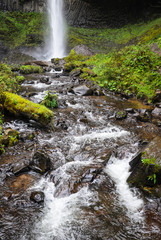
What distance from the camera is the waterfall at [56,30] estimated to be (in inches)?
1160

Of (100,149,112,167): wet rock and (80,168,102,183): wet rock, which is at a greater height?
(100,149,112,167): wet rock

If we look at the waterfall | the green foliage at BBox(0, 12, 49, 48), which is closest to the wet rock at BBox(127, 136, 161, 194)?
the waterfall

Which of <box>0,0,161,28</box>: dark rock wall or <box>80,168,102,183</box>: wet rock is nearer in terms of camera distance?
<box>80,168,102,183</box>: wet rock

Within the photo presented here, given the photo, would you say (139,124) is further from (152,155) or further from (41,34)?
(41,34)

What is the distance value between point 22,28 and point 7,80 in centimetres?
2999

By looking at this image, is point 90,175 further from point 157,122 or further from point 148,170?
point 157,122

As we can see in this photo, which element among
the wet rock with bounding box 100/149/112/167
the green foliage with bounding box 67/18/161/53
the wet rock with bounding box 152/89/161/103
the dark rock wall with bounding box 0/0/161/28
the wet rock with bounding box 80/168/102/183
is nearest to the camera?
the wet rock with bounding box 80/168/102/183

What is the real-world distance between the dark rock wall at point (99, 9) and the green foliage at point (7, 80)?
30.5 m

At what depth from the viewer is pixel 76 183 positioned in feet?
11.5

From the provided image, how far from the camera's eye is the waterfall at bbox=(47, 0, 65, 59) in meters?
29.5

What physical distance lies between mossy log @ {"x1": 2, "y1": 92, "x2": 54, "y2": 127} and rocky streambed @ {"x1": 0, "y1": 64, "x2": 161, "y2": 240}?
0.23m

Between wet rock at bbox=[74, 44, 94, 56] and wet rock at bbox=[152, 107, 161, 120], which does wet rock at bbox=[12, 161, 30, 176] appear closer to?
wet rock at bbox=[152, 107, 161, 120]

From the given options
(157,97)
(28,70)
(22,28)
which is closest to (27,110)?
(157,97)

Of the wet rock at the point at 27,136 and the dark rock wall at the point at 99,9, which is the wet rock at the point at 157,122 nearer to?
the wet rock at the point at 27,136
